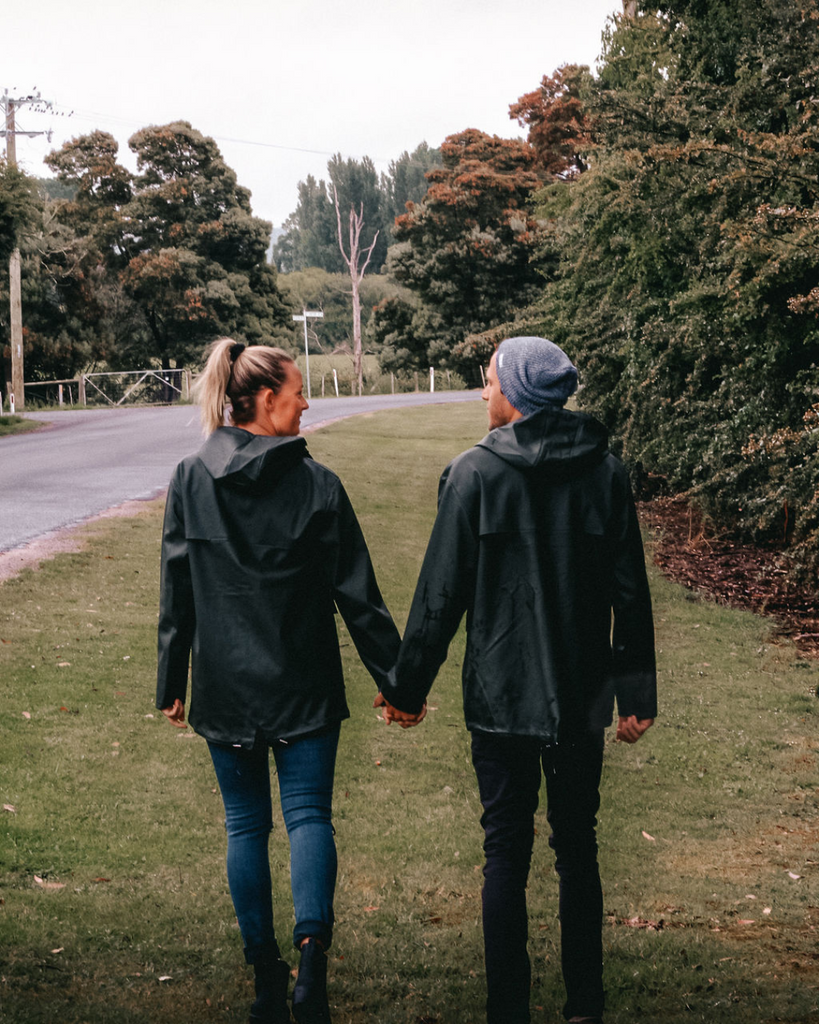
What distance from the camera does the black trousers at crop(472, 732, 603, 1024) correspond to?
2.75 metres

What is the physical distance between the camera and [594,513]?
9.17 ft

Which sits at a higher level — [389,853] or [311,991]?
[311,991]

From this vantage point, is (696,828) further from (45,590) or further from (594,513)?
(45,590)

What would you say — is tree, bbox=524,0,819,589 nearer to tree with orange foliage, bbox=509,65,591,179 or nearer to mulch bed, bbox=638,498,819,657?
mulch bed, bbox=638,498,819,657

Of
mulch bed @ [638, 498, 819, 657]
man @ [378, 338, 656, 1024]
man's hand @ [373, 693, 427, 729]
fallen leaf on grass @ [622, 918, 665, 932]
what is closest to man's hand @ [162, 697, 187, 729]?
man's hand @ [373, 693, 427, 729]

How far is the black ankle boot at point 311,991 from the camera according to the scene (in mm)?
2668

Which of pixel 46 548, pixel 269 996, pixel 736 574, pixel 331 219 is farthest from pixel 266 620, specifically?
pixel 331 219

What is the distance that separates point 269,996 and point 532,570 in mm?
1310

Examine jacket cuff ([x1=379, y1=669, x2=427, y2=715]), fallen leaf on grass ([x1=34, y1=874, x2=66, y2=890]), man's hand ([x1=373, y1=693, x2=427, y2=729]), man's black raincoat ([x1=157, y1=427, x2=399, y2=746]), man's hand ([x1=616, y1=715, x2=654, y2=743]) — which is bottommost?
fallen leaf on grass ([x1=34, y1=874, x2=66, y2=890])

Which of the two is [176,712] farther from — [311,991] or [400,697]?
[311,991]

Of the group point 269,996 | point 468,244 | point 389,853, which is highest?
point 468,244

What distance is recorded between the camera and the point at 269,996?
281 cm

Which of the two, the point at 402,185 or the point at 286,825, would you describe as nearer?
the point at 286,825

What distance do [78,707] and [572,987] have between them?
410cm
